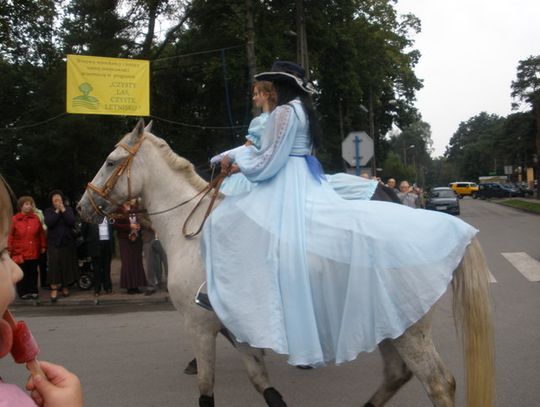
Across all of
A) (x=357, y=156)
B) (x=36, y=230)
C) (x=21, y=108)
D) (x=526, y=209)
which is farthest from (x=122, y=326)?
(x=526, y=209)

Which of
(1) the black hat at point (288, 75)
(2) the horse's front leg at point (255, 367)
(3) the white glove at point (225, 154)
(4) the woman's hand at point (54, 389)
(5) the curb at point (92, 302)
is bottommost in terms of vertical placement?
(5) the curb at point (92, 302)

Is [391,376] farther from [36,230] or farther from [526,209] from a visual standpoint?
[526,209]

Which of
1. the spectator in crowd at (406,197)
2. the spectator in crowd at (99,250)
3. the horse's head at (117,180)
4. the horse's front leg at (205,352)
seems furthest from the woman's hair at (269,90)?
the spectator in crowd at (406,197)

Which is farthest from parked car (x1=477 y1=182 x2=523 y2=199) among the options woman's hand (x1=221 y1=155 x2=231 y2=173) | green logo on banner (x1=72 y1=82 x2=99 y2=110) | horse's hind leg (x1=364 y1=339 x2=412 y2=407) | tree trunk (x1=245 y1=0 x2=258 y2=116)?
woman's hand (x1=221 y1=155 x2=231 y2=173)

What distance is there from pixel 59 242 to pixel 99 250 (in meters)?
0.75

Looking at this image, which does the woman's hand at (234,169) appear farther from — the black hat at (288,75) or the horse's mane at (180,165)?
the black hat at (288,75)

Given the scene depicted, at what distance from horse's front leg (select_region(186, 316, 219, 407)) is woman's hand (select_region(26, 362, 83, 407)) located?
8.39ft

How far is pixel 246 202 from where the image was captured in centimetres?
349

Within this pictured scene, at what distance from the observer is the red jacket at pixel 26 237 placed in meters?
9.84

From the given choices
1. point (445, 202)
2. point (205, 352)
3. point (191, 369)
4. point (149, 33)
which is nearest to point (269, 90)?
point (205, 352)

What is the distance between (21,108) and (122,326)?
50.7ft

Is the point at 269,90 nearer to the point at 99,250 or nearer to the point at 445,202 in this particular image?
the point at 99,250

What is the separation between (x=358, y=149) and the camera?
47.1 feet

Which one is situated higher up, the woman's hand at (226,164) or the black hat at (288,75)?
the black hat at (288,75)
